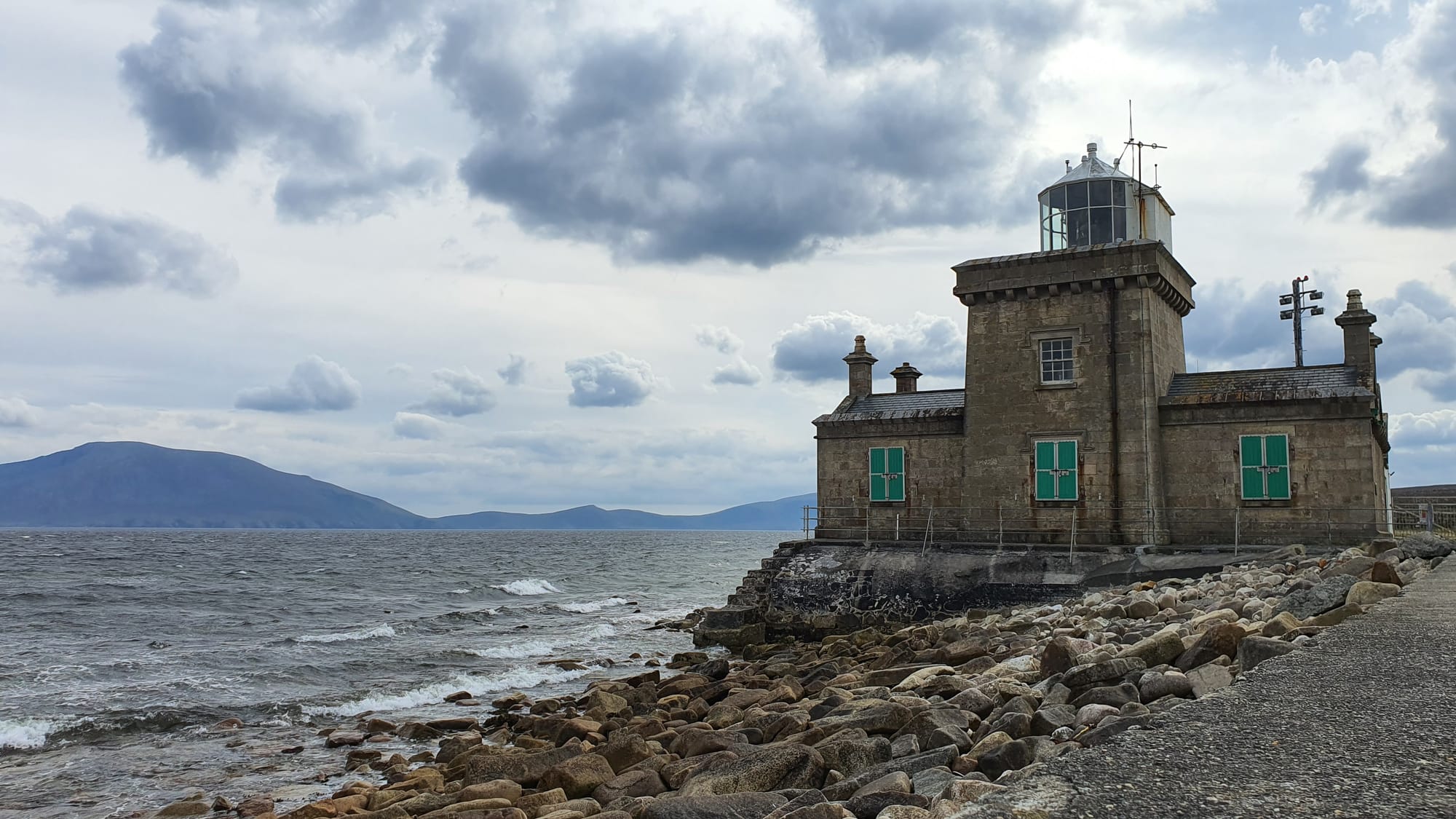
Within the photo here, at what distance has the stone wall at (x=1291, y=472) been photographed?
17625 mm

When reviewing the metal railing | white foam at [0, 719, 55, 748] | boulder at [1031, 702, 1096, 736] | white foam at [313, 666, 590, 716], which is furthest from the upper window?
white foam at [0, 719, 55, 748]

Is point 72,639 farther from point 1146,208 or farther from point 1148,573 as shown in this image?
point 1146,208

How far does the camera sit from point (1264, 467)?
18203 millimetres

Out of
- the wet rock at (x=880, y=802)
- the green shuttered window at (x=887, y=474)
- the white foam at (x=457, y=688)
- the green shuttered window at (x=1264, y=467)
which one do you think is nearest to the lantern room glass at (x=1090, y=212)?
the green shuttered window at (x=1264, y=467)

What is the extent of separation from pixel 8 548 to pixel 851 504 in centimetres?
7526

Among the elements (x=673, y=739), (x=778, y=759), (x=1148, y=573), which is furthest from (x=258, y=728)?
(x=1148, y=573)

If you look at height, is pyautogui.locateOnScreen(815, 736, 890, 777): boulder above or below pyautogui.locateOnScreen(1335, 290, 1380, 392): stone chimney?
below

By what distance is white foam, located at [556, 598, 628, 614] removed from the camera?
104 feet

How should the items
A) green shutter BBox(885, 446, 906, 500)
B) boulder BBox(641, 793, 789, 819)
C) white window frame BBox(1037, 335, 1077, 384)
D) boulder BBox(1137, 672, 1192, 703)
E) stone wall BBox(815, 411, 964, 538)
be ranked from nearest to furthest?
boulder BBox(641, 793, 789, 819) → boulder BBox(1137, 672, 1192, 703) → white window frame BBox(1037, 335, 1077, 384) → stone wall BBox(815, 411, 964, 538) → green shutter BBox(885, 446, 906, 500)

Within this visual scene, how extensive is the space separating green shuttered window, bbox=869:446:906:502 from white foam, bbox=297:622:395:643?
1229 centimetres

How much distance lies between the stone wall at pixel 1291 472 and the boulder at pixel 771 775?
550 inches

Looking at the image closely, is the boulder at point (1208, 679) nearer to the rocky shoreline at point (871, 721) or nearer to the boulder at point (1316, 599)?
the rocky shoreline at point (871, 721)

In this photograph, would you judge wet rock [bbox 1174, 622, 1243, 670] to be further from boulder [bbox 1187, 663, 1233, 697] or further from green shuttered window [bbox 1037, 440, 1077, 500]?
green shuttered window [bbox 1037, 440, 1077, 500]

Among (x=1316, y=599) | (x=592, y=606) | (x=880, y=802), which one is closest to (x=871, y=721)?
(x=880, y=802)
